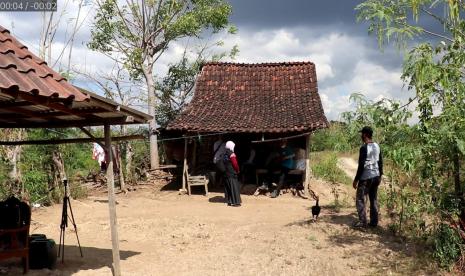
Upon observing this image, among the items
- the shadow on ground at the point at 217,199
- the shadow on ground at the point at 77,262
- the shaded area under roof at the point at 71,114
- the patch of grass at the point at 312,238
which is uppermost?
Result: the shaded area under roof at the point at 71,114

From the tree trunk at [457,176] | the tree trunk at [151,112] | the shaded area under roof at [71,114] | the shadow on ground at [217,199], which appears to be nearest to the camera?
the shaded area under roof at [71,114]

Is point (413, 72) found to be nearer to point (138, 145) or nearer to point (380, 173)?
point (380, 173)

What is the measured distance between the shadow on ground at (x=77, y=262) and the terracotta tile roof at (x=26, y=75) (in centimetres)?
283

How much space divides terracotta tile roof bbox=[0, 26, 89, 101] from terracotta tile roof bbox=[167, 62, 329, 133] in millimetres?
8574

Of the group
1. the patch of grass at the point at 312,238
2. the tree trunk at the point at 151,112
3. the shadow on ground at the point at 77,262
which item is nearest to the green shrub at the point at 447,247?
the patch of grass at the point at 312,238

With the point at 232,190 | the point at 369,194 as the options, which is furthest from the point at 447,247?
the point at 232,190

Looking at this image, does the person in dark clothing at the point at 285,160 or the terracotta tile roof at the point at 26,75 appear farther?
the person in dark clothing at the point at 285,160

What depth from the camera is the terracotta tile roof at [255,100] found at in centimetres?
1348

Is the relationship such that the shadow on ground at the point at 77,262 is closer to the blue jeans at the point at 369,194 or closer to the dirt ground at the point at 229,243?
the dirt ground at the point at 229,243

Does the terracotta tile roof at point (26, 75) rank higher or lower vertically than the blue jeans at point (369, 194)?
higher

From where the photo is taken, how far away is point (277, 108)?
14.7m

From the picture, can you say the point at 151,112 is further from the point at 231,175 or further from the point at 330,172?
the point at 231,175

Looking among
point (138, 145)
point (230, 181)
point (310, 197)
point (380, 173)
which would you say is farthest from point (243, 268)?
point (138, 145)

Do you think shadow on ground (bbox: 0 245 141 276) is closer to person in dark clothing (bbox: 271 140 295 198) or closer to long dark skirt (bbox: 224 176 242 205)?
long dark skirt (bbox: 224 176 242 205)
